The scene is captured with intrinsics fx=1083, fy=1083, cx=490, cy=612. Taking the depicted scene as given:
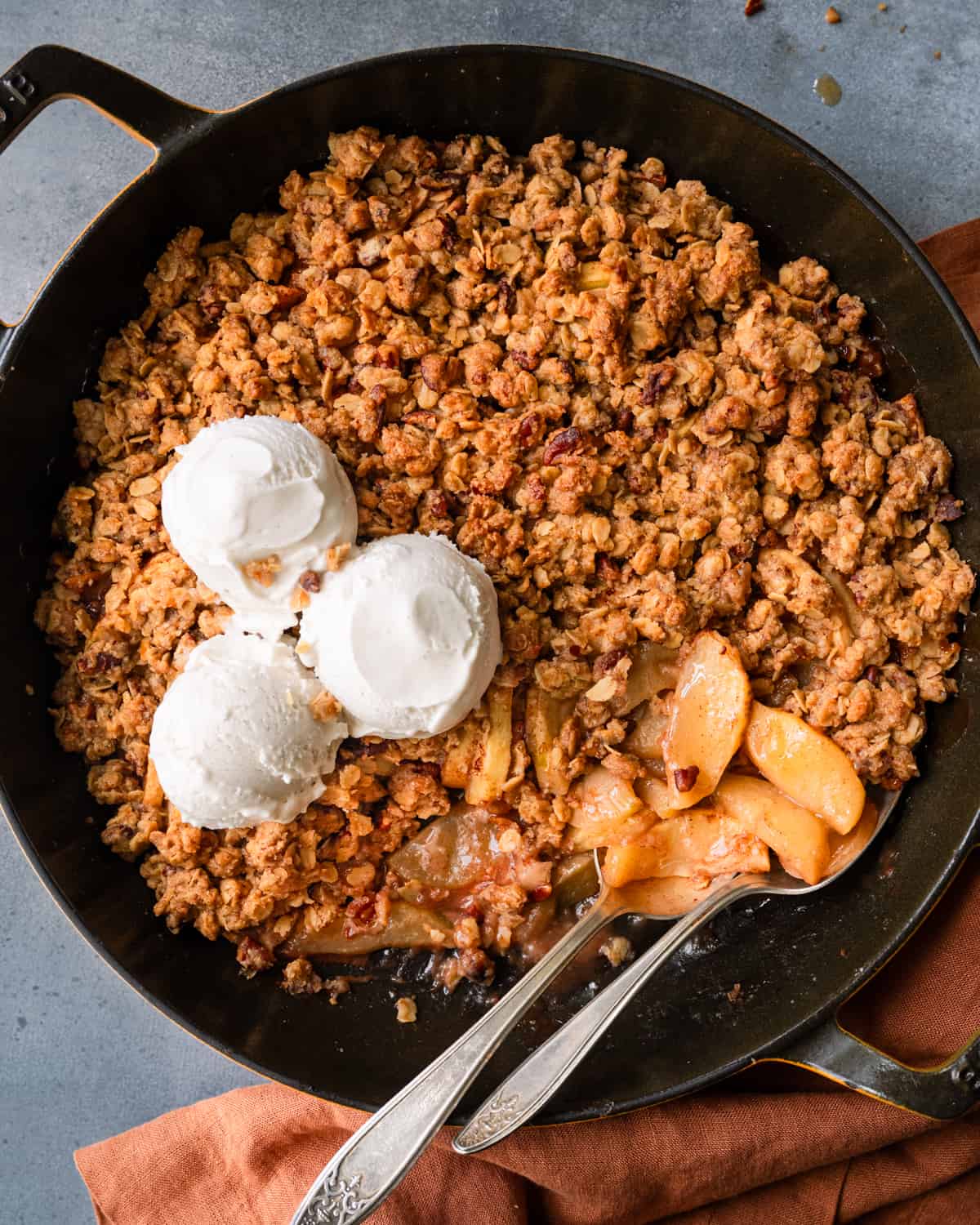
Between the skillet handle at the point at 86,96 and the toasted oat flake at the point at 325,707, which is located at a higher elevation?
the skillet handle at the point at 86,96

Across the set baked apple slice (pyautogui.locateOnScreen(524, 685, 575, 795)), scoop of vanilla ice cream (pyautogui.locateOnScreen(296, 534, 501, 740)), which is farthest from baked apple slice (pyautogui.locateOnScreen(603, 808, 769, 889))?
scoop of vanilla ice cream (pyautogui.locateOnScreen(296, 534, 501, 740))

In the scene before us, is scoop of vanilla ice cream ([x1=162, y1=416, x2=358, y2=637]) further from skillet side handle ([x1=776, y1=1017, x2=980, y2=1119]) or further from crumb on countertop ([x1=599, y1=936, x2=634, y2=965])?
skillet side handle ([x1=776, y1=1017, x2=980, y2=1119])

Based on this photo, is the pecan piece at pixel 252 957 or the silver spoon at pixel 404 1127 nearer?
the silver spoon at pixel 404 1127

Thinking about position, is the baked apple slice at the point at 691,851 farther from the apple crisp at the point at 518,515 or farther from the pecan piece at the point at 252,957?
the pecan piece at the point at 252,957

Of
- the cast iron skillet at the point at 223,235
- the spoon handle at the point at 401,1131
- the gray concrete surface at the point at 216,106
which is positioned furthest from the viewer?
the gray concrete surface at the point at 216,106

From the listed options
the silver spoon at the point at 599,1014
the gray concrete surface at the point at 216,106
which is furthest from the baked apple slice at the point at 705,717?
the gray concrete surface at the point at 216,106

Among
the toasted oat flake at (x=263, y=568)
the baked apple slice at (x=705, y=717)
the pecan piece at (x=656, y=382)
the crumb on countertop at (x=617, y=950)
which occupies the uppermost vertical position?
the pecan piece at (x=656, y=382)

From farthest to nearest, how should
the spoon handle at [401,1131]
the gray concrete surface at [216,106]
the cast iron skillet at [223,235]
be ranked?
the gray concrete surface at [216,106], the cast iron skillet at [223,235], the spoon handle at [401,1131]
